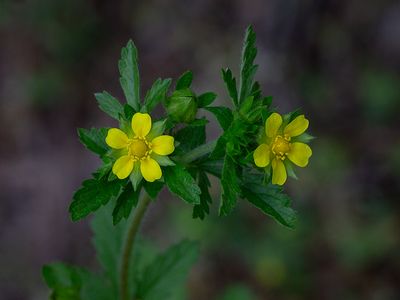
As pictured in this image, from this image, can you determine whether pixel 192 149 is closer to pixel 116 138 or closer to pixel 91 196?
pixel 116 138

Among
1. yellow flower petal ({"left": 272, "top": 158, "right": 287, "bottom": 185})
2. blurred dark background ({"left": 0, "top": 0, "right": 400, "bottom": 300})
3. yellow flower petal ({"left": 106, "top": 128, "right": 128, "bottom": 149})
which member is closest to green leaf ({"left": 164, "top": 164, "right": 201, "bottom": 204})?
yellow flower petal ({"left": 106, "top": 128, "right": 128, "bottom": 149})

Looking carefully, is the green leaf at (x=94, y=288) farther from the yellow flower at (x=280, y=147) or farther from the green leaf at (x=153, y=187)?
the yellow flower at (x=280, y=147)

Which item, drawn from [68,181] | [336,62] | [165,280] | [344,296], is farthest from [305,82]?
[165,280]

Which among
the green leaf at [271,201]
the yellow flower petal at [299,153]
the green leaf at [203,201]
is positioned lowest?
the green leaf at [271,201]

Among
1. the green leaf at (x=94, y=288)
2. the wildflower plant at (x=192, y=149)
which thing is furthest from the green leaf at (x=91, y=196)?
the green leaf at (x=94, y=288)

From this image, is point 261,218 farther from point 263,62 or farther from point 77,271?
point 77,271

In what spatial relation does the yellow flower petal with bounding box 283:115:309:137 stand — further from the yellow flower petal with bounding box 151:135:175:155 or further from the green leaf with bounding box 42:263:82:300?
the green leaf with bounding box 42:263:82:300

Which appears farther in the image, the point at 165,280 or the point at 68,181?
the point at 68,181
